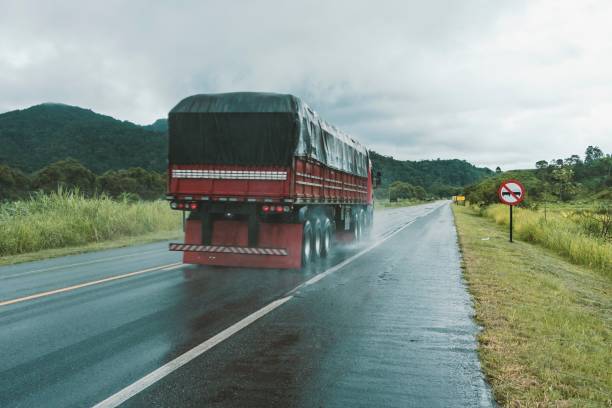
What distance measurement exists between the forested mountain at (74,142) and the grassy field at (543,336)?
62.7 metres

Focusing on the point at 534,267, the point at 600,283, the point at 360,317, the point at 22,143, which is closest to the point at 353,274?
the point at 360,317

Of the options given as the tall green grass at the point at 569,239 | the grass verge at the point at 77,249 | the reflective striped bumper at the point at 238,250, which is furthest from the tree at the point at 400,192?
the reflective striped bumper at the point at 238,250

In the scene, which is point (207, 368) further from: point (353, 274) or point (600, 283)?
point (600, 283)

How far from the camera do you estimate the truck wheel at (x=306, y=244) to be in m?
11.4

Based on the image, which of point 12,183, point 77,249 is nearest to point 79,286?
point 77,249

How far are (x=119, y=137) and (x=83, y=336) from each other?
73.6 metres

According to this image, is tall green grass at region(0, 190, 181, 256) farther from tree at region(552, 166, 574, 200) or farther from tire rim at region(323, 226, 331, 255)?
tree at region(552, 166, 574, 200)

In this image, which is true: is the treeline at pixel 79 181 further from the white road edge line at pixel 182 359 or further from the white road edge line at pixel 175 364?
the white road edge line at pixel 175 364

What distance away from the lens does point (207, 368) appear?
460 centimetres

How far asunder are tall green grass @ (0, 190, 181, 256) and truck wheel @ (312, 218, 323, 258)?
357 inches

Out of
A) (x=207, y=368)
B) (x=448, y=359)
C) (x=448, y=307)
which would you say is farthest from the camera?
(x=448, y=307)

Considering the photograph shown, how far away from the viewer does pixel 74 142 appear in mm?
69875

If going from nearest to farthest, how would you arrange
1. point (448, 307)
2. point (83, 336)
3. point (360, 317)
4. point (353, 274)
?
Answer: point (83, 336), point (360, 317), point (448, 307), point (353, 274)

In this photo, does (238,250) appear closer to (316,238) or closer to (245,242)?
(245,242)
